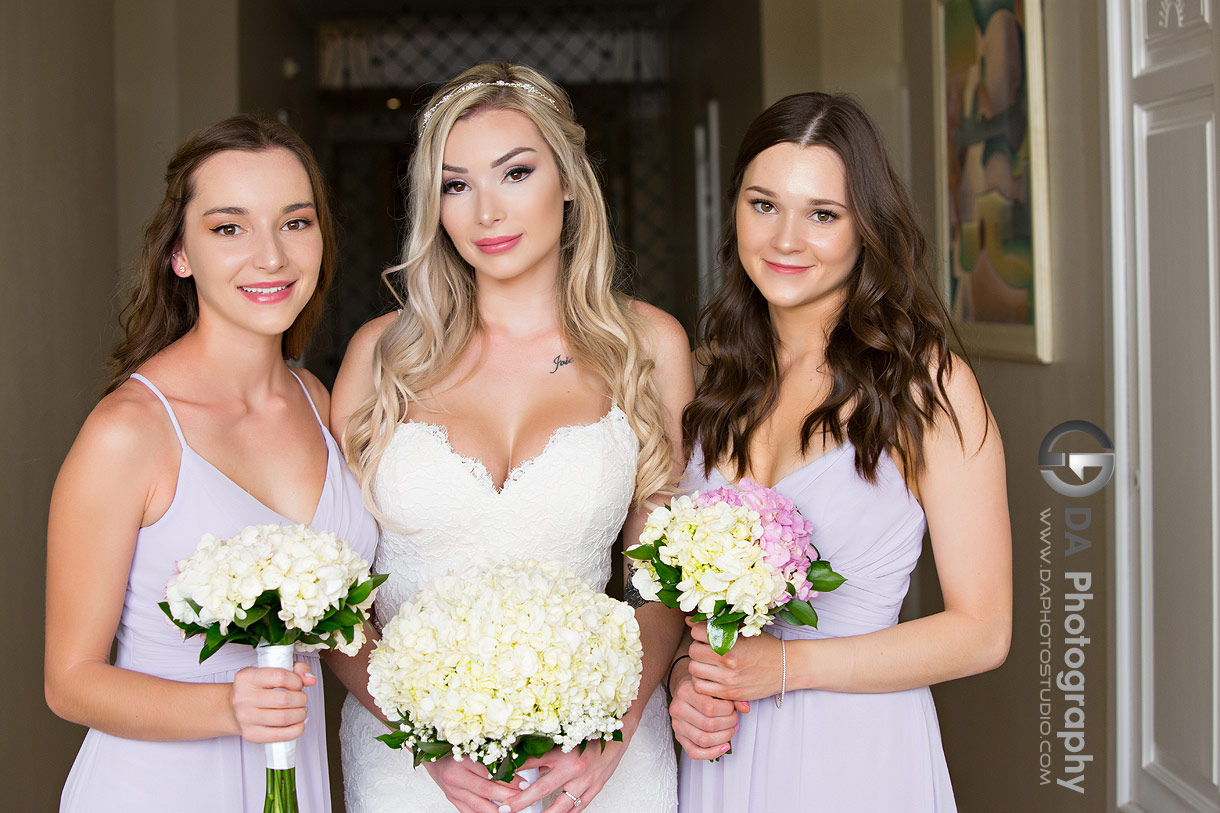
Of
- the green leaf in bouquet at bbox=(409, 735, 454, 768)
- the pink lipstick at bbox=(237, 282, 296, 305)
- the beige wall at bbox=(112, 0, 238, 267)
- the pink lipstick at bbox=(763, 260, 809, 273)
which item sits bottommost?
the green leaf in bouquet at bbox=(409, 735, 454, 768)

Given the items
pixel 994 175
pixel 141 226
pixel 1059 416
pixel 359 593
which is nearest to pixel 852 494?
pixel 359 593

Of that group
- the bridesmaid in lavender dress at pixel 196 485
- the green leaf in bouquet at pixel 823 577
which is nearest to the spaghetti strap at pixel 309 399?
the bridesmaid in lavender dress at pixel 196 485

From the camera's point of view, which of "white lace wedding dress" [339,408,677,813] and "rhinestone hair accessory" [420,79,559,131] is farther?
"rhinestone hair accessory" [420,79,559,131]

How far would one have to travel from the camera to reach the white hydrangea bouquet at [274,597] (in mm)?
1736

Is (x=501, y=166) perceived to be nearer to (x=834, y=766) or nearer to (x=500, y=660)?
(x=500, y=660)

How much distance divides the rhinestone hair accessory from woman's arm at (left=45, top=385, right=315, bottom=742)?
106cm

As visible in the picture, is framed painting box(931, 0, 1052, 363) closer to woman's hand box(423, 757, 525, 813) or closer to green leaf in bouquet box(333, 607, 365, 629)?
woman's hand box(423, 757, 525, 813)

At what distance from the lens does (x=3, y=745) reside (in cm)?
339

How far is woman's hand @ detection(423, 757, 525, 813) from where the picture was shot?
2.00 meters

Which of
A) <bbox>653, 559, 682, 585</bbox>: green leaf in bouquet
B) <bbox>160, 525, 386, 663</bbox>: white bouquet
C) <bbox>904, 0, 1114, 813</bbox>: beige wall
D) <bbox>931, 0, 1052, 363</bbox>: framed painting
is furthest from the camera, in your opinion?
<bbox>931, 0, 1052, 363</bbox>: framed painting

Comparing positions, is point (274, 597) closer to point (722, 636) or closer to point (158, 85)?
point (722, 636)

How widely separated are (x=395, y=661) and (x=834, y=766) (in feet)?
3.36

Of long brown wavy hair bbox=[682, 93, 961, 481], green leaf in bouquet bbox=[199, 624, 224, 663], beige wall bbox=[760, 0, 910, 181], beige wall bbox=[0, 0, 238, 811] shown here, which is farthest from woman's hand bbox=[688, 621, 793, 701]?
beige wall bbox=[760, 0, 910, 181]

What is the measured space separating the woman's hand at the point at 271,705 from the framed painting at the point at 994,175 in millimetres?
2599
